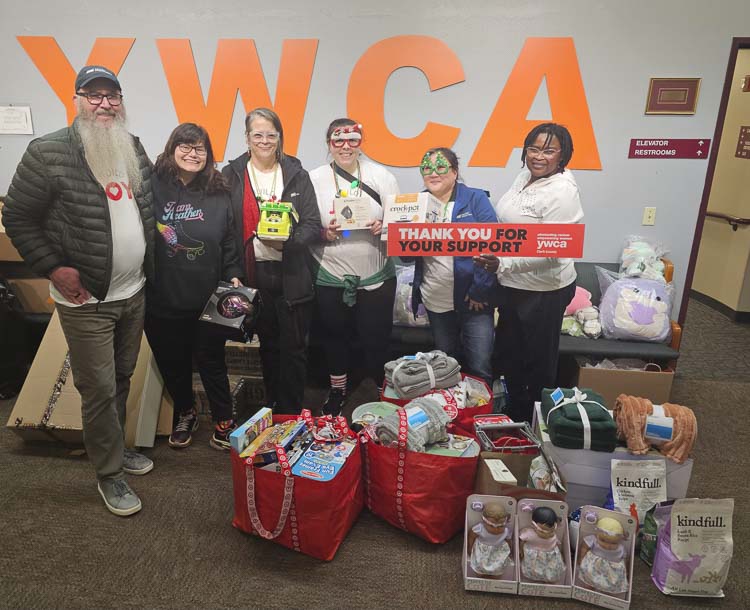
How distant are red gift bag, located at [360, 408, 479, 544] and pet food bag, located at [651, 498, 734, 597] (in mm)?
662

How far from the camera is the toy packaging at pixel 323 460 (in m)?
1.80

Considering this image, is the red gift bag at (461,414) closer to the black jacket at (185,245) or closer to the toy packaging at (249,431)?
the toy packaging at (249,431)

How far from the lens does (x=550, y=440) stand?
1.95 m

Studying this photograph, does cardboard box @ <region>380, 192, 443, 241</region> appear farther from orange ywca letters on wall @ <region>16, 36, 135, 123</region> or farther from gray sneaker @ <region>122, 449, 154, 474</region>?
orange ywca letters on wall @ <region>16, 36, 135, 123</region>

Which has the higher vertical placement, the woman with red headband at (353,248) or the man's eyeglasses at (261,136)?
the man's eyeglasses at (261,136)

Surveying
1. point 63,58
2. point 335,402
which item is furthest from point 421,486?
point 63,58

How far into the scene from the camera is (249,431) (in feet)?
6.41

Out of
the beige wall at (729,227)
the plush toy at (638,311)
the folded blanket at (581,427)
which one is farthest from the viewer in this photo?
the beige wall at (729,227)

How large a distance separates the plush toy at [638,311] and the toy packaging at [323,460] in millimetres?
1849

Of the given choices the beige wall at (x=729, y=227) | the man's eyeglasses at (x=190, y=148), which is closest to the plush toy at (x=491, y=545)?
A: the man's eyeglasses at (x=190, y=148)

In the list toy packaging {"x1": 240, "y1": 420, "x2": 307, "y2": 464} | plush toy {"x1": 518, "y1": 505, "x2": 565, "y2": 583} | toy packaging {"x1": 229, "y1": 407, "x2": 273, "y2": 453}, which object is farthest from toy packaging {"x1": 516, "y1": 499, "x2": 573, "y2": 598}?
toy packaging {"x1": 229, "y1": 407, "x2": 273, "y2": 453}

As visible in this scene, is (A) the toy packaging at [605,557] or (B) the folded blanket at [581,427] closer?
(A) the toy packaging at [605,557]

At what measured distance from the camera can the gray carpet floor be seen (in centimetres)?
174

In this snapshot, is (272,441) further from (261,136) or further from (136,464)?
(261,136)
